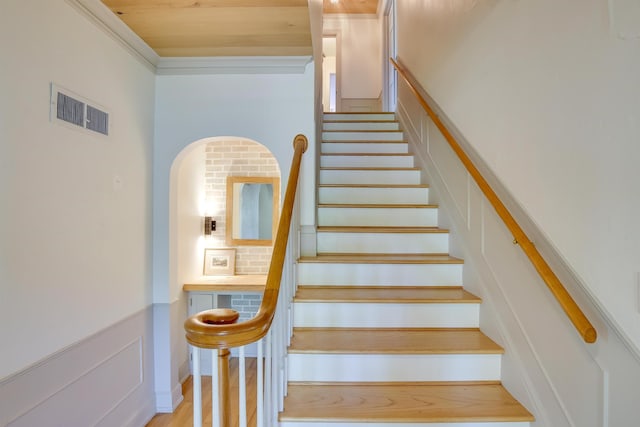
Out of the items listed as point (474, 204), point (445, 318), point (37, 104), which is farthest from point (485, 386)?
point (37, 104)

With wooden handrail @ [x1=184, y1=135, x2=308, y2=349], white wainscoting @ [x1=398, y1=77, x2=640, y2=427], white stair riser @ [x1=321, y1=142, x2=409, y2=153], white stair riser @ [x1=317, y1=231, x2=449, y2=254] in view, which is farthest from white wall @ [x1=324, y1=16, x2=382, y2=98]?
wooden handrail @ [x1=184, y1=135, x2=308, y2=349]

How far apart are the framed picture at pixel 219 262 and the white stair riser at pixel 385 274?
1598 mm

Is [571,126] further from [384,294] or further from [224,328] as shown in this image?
[224,328]

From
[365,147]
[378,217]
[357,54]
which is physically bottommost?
[378,217]

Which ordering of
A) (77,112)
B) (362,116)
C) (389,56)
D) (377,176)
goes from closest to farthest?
(77,112) < (377,176) < (362,116) < (389,56)

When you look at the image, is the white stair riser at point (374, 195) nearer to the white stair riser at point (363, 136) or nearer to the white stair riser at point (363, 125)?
the white stair riser at point (363, 136)

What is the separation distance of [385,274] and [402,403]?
815 mm

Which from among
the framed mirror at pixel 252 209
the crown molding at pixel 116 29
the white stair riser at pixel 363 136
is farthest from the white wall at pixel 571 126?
the framed mirror at pixel 252 209

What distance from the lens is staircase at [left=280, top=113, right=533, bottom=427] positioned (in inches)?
58.8

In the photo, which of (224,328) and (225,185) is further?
(225,185)

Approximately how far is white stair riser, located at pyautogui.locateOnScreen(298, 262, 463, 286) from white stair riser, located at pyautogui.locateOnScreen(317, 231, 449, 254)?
0.91 ft


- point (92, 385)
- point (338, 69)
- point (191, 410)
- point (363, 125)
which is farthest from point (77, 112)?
point (338, 69)

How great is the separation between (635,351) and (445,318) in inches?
39.6

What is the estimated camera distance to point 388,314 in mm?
1946
